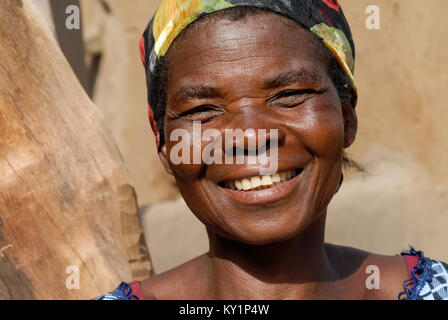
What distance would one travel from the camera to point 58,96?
→ 2512 mm

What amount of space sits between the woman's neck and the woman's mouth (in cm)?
24

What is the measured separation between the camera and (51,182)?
246cm

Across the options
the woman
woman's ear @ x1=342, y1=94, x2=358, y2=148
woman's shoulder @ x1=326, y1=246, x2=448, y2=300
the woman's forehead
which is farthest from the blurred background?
the woman's forehead

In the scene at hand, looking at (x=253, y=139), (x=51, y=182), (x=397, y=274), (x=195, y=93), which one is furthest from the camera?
(x=51, y=182)

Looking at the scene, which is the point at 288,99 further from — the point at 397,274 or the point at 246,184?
the point at 397,274

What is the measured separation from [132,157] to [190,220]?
1.69m

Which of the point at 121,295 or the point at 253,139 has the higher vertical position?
the point at 253,139

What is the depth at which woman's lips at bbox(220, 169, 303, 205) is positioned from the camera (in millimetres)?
1855

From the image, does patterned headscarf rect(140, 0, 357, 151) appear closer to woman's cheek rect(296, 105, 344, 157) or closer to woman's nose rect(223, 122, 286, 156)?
woman's cheek rect(296, 105, 344, 157)

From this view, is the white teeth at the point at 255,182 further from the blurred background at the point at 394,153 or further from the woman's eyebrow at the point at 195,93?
the blurred background at the point at 394,153

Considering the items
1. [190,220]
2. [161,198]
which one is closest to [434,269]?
[190,220]

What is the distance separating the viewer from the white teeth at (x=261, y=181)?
1863 mm

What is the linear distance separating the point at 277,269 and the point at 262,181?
352 mm

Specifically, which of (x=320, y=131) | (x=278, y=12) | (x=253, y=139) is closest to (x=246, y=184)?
(x=253, y=139)
